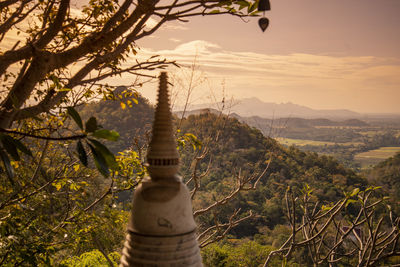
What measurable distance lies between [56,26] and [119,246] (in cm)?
1567

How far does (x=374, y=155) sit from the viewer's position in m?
72.9

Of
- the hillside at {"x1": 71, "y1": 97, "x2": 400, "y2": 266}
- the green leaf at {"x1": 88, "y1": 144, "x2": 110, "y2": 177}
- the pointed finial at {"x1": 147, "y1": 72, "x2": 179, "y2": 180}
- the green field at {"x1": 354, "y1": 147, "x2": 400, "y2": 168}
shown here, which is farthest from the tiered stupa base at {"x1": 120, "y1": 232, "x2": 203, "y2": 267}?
the green field at {"x1": 354, "y1": 147, "x2": 400, "y2": 168}

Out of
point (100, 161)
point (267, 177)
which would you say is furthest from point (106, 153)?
point (267, 177)

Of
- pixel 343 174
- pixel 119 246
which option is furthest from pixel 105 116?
pixel 343 174

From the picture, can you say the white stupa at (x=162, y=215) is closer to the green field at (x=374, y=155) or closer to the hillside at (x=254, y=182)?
the hillside at (x=254, y=182)

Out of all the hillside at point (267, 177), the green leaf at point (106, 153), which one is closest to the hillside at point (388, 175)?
the hillside at point (267, 177)

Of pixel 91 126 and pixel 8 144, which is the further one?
pixel 8 144

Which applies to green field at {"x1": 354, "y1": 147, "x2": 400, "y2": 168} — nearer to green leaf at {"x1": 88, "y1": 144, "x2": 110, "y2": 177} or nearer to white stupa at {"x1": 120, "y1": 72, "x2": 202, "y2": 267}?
white stupa at {"x1": 120, "y1": 72, "x2": 202, "y2": 267}

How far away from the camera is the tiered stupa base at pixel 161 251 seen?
201 cm

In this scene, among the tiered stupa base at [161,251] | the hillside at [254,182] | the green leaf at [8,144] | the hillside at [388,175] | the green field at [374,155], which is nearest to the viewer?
the green leaf at [8,144]

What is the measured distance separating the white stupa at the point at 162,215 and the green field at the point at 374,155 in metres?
67.9

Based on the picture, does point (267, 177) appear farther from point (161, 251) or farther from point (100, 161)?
point (100, 161)

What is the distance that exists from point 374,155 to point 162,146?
80.4 meters

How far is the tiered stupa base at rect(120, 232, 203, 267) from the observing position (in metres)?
2.01
